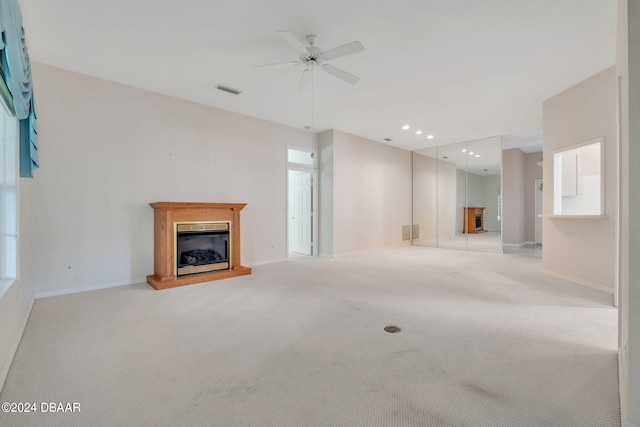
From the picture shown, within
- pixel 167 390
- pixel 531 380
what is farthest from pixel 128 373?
pixel 531 380

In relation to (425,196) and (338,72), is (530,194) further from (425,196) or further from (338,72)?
(338,72)

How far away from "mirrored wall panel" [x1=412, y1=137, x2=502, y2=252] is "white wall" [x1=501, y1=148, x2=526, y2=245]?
643mm

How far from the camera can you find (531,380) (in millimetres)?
1810

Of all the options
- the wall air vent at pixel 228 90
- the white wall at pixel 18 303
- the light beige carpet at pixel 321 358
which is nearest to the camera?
the light beige carpet at pixel 321 358

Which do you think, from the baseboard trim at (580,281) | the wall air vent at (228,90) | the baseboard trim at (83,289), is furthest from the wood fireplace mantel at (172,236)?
the baseboard trim at (580,281)

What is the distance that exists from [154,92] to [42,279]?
287cm

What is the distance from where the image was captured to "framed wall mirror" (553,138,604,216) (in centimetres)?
426

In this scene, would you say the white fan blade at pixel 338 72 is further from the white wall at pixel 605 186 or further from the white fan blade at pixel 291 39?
the white wall at pixel 605 186

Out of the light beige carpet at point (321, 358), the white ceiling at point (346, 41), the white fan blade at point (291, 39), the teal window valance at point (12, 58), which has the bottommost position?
the light beige carpet at point (321, 358)

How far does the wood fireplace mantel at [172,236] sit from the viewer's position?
4047mm

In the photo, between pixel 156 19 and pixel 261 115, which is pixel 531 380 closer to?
pixel 156 19

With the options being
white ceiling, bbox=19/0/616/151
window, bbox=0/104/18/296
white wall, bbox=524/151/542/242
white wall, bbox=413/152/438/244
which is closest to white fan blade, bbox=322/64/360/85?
white ceiling, bbox=19/0/616/151

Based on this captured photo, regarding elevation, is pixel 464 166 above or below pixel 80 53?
below

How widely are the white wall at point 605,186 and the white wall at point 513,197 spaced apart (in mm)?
3872
